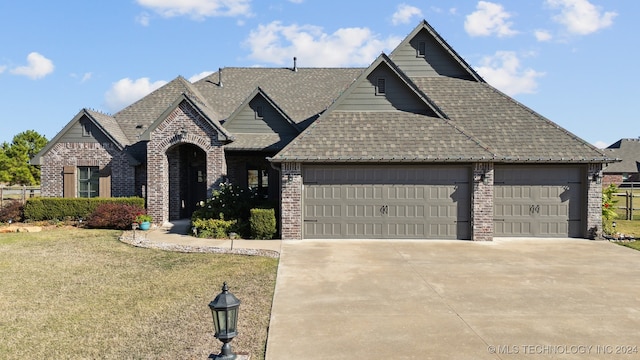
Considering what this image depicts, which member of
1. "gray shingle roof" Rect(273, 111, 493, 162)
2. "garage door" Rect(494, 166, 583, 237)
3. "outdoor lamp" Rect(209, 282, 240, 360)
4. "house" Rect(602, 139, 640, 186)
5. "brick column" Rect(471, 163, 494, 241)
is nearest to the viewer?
"outdoor lamp" Rect(209, 282, 240, 360)

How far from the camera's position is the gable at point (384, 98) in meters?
15.4

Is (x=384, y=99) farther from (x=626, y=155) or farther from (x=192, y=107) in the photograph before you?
(x=626, y=155)

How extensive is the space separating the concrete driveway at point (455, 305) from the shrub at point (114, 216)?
8.67 meters

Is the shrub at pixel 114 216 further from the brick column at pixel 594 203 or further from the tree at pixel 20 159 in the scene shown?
the tree at pixel 20 159

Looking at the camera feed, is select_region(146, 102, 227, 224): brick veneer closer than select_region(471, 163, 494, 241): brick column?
No

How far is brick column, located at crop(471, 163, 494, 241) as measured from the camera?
1399 centimetres

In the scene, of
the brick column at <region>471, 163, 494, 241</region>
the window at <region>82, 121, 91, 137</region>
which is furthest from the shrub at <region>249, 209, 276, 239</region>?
the window at <region>82, 121, 91, 137</region>

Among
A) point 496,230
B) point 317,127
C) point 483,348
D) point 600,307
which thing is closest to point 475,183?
point 496,230

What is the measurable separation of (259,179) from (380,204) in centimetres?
679

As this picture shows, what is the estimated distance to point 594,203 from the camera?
14500 mm

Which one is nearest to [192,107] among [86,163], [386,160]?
[86,163]

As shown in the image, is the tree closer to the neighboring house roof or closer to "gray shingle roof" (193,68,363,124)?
"gray shingle roof" (193,68,363,124)

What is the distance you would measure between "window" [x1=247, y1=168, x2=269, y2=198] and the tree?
5566 cm

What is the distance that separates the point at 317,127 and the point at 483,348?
10838mm
